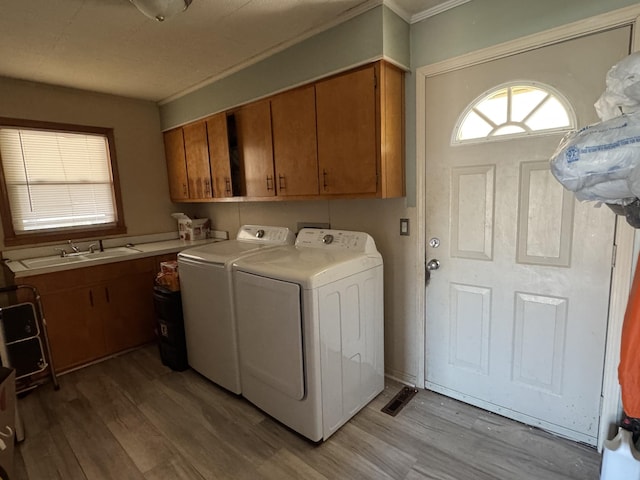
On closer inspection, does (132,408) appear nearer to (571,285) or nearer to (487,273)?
(487,273)

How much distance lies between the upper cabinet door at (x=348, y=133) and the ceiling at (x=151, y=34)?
38cm

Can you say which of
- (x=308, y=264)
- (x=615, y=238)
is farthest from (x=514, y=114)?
(x=308, y=264)

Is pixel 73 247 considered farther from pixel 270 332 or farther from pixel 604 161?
pixel 604 161

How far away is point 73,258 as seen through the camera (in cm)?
289

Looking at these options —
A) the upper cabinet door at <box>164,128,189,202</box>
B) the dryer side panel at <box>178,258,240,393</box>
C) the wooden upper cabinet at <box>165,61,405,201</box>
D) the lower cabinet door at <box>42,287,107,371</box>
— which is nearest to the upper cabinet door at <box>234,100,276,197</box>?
the wooden upper cabinet at <box>165,61,405,201</box>

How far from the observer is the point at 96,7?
1.75m

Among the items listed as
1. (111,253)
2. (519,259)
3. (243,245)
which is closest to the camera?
(519,259)

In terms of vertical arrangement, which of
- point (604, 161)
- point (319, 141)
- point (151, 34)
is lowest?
point (604, 161)

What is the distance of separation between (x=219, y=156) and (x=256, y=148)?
21.0 inches

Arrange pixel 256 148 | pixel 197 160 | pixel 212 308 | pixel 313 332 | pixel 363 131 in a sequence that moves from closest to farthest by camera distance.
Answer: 1. pixel 313 332
2. pixel 363 131
3. pixel 212 308
4. pixel 256 148
5. pixel 197 160

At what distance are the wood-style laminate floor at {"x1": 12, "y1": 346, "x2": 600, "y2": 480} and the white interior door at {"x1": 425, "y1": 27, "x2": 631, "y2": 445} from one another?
204 mm

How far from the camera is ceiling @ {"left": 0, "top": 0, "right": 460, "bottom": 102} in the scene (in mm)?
1800

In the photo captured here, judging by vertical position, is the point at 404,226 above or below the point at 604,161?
below

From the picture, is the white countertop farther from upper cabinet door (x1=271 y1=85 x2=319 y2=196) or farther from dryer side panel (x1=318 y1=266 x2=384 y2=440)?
dryer side panel (x1=318 y1=266 x2=384 y2=440)
